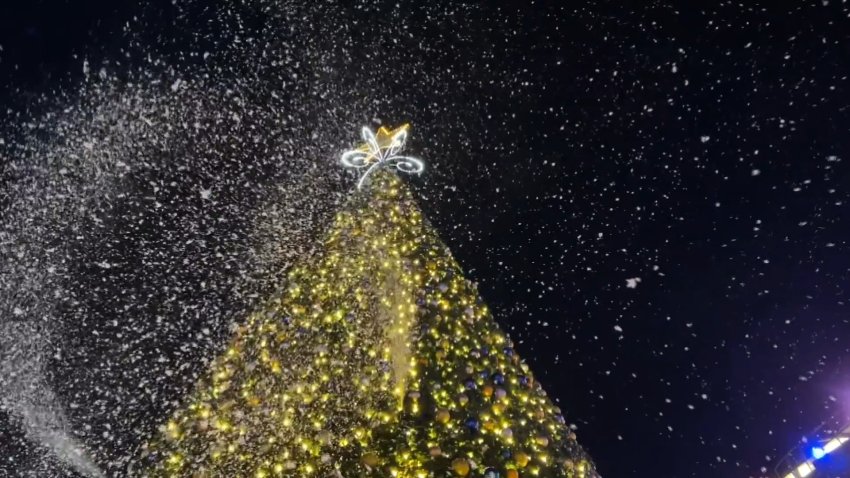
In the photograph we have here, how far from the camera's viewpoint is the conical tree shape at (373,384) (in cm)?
139

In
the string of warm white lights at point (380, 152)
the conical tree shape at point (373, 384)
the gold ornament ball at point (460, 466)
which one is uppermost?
the string of warm white lights at point (380, 152)

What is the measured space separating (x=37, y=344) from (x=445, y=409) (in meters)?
3.06

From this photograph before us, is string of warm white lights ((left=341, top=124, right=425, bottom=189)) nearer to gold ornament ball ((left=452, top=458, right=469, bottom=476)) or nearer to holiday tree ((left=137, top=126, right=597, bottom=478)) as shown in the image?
holiday tree ((left=137, top=126, right=597, bottom=478))

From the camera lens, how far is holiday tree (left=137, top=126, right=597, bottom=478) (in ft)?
4.57

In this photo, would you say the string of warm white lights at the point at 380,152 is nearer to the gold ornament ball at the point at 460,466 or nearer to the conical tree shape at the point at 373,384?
the conical tree shape at the point at 373,384

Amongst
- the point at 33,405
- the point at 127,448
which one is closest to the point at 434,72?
the point at 127,448

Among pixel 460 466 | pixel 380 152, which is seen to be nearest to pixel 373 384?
pixel 460 466

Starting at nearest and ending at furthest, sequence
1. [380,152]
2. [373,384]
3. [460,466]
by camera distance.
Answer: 1. [460,466]
2. [373,384]
3. [380,152]

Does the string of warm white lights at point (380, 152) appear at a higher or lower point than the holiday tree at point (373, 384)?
higher

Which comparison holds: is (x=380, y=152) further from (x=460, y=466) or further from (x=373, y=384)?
(x=460, y=466)

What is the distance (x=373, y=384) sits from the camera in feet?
4.98

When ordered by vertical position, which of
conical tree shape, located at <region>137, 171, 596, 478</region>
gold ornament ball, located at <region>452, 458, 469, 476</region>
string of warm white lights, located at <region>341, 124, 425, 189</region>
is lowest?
gold ornament ball, located at <region>452, 458, 469, 476</region>

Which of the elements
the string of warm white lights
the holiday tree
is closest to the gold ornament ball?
the holiday tree

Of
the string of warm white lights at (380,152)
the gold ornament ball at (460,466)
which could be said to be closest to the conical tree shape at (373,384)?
the gold ornament ball at (460,466)
